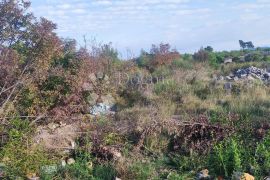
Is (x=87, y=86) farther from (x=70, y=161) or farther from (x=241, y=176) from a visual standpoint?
(x=241, y=176)

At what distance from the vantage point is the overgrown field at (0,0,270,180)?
6.64 m

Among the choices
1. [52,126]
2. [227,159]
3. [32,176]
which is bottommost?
[32,176]

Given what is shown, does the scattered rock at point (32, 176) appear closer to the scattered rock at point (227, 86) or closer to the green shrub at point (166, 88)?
the green shrub at point (166, 88)

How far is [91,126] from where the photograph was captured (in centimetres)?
796

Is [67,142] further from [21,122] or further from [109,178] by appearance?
[109,178]

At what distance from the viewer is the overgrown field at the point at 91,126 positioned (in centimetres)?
664

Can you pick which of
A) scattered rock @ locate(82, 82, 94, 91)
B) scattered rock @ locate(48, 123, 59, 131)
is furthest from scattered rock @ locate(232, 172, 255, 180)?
scattered rock @ locate(82, 82, 94, 91)

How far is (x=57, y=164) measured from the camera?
276 inches

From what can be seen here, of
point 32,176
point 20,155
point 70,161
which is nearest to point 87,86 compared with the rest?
point 70,161

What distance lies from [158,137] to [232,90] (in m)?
4.47

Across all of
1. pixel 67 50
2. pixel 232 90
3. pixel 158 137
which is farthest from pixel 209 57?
pixel 158 137

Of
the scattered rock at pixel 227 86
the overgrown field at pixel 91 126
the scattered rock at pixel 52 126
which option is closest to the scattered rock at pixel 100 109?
the overgrown field at pixel 91 126

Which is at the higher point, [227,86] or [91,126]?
[227,86]

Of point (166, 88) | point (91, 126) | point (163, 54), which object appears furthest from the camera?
point (163, 54)
